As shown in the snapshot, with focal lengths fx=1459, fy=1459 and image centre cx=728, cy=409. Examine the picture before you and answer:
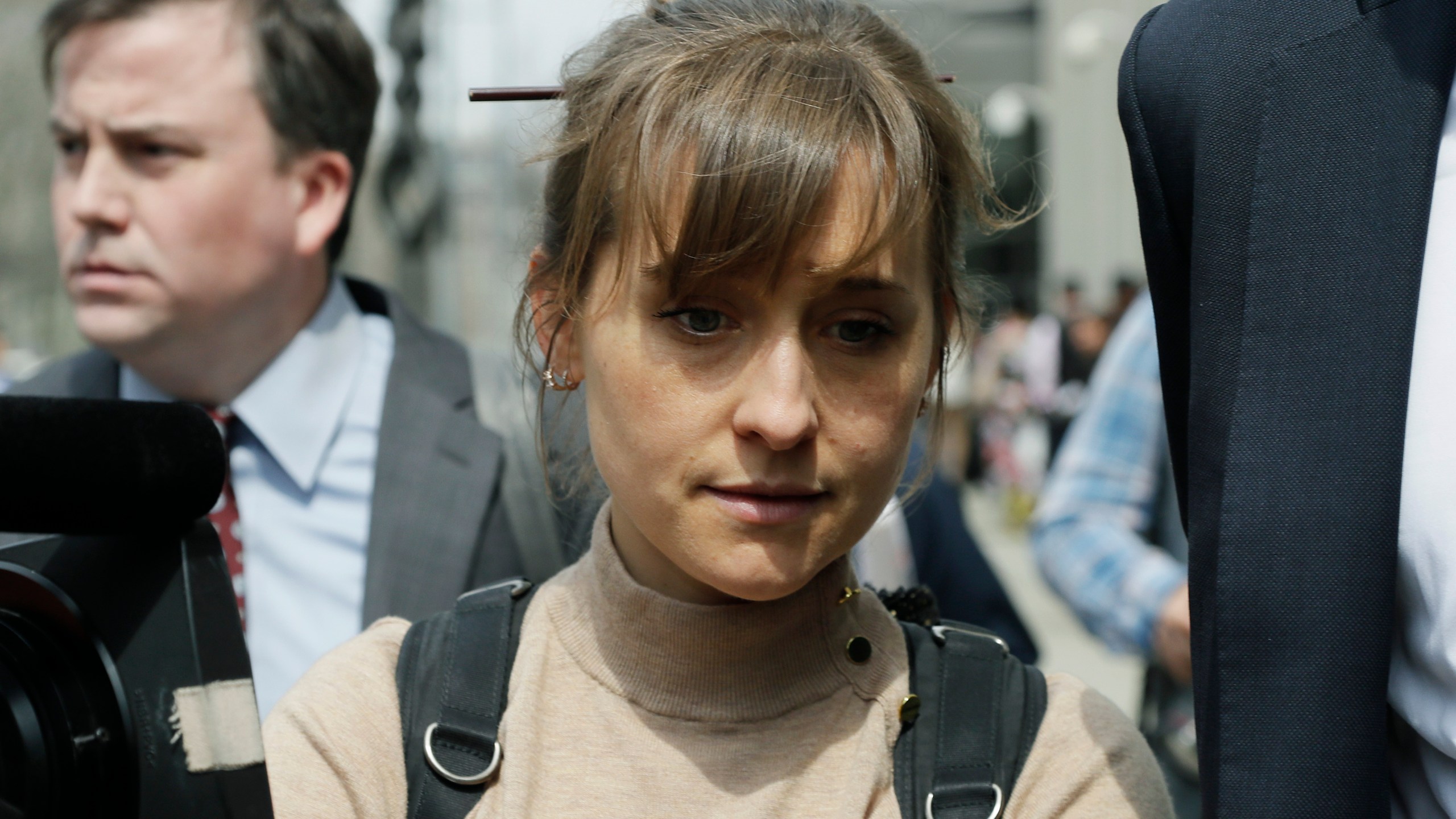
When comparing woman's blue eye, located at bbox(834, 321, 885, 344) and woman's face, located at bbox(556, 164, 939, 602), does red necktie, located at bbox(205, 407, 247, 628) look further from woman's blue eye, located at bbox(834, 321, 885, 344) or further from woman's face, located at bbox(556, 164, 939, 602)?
woman's blue eye, located at bbox(834, 321, 885, 344)

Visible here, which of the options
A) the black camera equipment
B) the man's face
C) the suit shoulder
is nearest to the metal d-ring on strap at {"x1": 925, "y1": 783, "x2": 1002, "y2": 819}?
the black camera equipment

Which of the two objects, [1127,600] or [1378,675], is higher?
[1378,675]

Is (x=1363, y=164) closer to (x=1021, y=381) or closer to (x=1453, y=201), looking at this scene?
(x=1453, y=201)

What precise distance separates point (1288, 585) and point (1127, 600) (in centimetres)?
207

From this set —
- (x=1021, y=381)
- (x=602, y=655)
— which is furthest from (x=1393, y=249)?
(x=1021, y=381)

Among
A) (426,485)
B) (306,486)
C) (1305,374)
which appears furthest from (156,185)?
(1305,374)

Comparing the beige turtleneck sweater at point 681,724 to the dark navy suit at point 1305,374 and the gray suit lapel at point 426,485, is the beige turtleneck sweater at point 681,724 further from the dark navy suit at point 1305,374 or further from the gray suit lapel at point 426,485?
the gray suit lapel at point 426,485

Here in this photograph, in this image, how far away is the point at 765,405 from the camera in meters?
1.42

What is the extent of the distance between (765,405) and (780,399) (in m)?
0.02

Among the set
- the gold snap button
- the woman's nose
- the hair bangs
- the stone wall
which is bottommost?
the stone wall

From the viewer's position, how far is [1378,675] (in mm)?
1111

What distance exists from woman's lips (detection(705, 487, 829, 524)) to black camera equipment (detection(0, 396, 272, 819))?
0.50 m

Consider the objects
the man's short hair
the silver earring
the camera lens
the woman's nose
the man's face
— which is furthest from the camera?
the man's short hair

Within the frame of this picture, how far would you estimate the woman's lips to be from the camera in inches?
57.7
